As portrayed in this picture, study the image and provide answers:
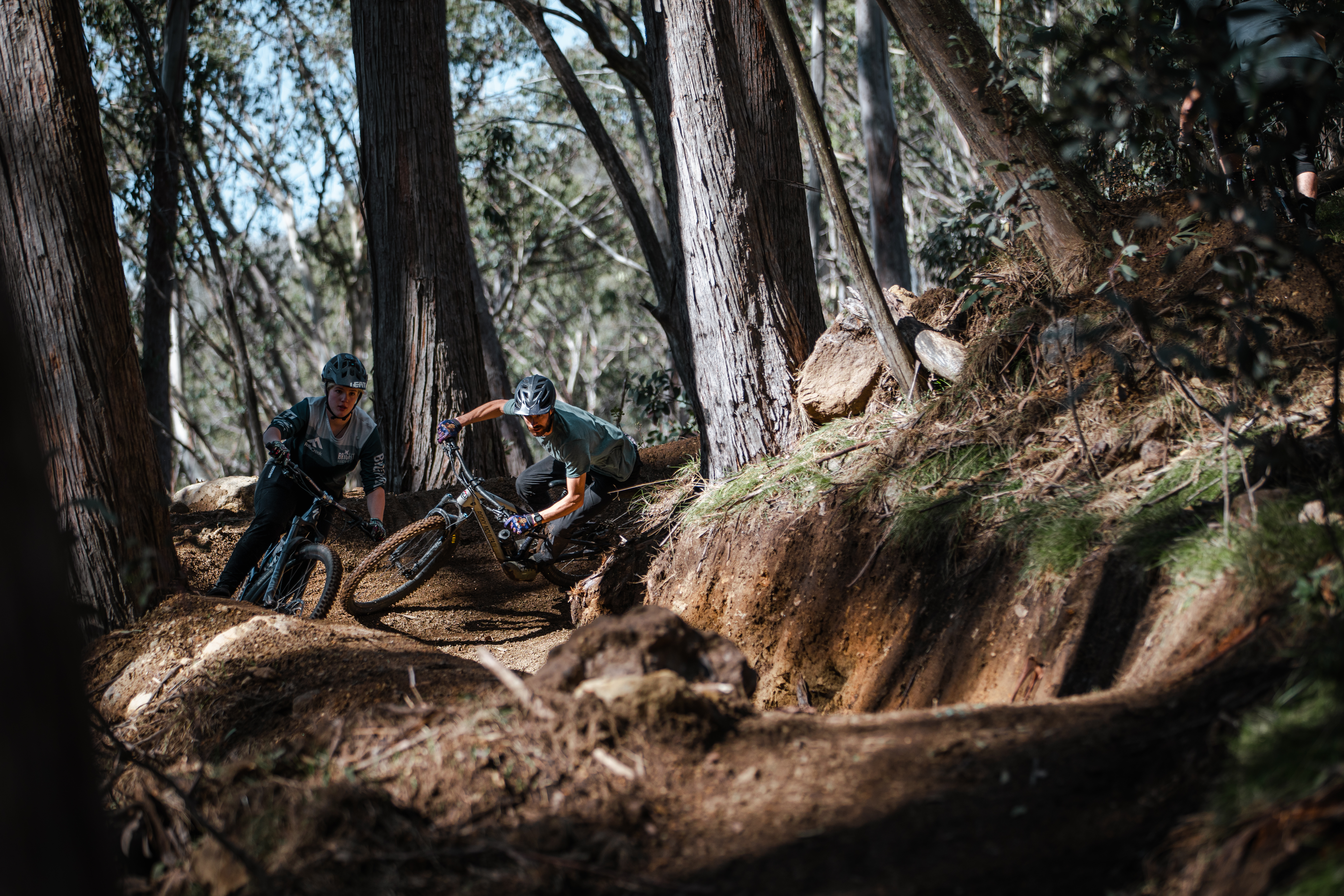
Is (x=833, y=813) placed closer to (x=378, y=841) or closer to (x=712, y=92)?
(x=378, y=841)

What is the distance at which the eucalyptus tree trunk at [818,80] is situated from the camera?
1586cm

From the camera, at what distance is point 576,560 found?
7.91 meters

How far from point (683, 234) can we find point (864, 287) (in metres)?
1.56

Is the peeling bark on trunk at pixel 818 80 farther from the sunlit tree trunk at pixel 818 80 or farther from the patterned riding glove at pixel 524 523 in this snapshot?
the patterned riding glove at pixel 524 523

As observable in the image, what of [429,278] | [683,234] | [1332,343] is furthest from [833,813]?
[429,278]

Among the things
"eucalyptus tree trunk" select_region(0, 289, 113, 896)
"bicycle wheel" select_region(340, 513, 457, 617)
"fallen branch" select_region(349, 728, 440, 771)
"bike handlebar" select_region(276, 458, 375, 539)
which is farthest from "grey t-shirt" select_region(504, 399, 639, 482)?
"eucalyptus tree trunk" select_region(0, 289, 113, 896)

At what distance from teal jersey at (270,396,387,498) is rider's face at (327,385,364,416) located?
0.24 ft

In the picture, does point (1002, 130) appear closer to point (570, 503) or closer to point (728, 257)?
point (728, 257)

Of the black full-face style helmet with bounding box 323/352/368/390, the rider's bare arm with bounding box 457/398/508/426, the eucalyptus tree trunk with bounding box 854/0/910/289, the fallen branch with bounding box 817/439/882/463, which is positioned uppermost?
the eucalyptus tree trunk with bounding box 854/0/910/289

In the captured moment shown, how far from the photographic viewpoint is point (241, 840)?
8.79 ft

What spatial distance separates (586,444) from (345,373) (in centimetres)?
179

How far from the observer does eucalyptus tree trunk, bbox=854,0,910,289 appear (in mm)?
12797

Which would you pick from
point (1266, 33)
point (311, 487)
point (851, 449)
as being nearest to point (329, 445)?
point (311, 487)

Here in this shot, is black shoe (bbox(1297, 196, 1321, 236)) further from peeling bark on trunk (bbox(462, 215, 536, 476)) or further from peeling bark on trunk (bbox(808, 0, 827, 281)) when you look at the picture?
peeling bark on trunk (bbox(462, 215, 536, 476))
